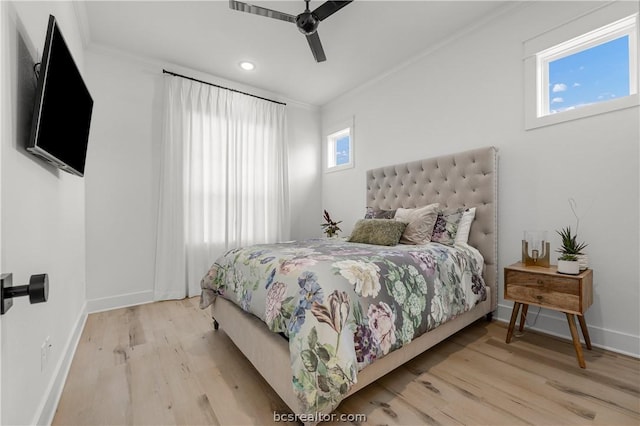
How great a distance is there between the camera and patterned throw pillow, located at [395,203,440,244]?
101 inches

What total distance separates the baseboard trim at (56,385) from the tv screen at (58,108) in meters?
1.16

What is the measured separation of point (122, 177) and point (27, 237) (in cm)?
223

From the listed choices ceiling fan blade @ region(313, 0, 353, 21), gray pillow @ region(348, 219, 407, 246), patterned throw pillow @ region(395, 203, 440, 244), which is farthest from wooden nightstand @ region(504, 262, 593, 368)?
ceiling fan blade @ region(313, 0, 353, 21)

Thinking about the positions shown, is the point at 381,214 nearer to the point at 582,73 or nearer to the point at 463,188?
the point at 463,188

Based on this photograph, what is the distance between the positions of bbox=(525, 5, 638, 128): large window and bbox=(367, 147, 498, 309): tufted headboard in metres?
0.52

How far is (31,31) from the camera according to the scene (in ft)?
4.22

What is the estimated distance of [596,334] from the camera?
2.10m

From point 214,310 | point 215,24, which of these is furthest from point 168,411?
point 215,24

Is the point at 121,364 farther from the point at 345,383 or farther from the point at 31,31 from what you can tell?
the point at 31,31

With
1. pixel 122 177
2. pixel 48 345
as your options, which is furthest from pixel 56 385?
pixel 122 177

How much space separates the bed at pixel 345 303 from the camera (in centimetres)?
123

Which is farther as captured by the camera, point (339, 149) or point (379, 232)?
point (339, 149)

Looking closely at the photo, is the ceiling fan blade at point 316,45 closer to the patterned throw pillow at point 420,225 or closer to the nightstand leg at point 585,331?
the patterned throw pillow at point 420,225

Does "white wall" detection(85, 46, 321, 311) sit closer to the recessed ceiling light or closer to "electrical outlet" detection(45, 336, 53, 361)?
the recessed ceiling light
